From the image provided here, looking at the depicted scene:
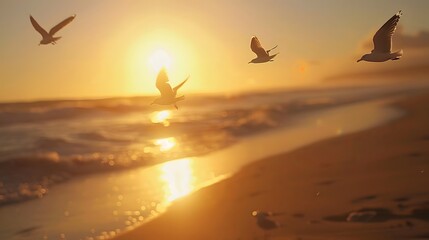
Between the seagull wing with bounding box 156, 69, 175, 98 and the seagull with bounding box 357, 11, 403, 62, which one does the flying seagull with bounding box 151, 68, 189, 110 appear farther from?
the seagull with bounding box 357, 11, 403, 62

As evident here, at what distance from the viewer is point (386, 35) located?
897 cm

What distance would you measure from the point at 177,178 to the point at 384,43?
11236 mm

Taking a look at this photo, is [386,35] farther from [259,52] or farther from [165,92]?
[165,92]

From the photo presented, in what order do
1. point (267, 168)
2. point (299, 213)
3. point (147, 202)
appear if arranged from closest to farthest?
point (299, 213)
point (147, 202)
point (267, 168)

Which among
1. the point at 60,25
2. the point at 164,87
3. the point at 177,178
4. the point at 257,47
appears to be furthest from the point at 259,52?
the point at 177,178

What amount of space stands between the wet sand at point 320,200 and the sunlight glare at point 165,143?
797 centimetres

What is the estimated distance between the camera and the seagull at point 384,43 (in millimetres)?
8914

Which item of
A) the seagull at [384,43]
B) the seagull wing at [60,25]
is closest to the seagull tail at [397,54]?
the seagull at [384,43]

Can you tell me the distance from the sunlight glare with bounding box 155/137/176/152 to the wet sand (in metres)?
7.97

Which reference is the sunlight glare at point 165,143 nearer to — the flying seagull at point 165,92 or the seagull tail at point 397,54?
the flying seagull at point 165,92

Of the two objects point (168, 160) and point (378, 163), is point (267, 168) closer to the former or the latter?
point (378, 163)

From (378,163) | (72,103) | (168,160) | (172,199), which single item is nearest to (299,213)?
(172,199)

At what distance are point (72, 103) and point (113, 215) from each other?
41.9m

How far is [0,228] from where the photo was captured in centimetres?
1406
